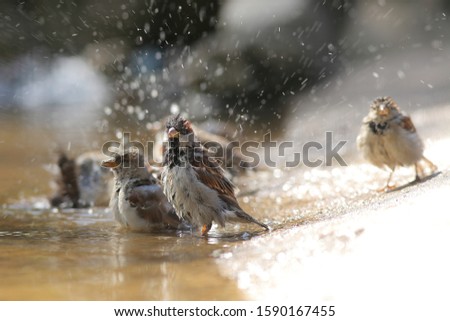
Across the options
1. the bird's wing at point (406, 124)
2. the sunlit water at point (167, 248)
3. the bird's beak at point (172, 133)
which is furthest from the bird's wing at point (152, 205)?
the bird's wing at point (406, 124)

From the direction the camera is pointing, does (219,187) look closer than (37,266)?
No

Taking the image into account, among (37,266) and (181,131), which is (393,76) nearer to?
(181,131)

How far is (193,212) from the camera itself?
16.7 ft

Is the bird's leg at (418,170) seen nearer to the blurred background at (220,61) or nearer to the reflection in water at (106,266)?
the reflection in water at (106,266)

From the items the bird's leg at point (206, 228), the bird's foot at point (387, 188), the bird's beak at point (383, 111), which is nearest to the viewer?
the bird's leg at point (206, 228)

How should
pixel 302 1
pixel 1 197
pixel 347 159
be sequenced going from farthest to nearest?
pixel 302 1 < pixel 347 159 < pixel 1 197

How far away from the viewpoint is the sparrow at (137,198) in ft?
18.0

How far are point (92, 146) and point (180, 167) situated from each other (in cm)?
525

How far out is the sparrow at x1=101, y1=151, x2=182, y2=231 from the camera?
548 cm

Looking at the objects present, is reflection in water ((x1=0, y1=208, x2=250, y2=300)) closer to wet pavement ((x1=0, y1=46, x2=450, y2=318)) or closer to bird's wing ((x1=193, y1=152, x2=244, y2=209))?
wet pavement ((x1=0, y1=46, x2=450, y2=318))

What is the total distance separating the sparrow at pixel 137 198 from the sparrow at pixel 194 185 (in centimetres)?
43

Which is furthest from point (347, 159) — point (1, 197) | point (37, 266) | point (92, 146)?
point (37, 266)

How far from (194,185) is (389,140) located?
2528mm

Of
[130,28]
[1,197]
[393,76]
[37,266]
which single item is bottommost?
[37,266]
